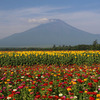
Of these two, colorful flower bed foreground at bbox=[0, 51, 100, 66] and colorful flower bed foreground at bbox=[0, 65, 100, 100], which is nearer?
colorful flower bed foreground at bbox=[0, 65, 100, 100]

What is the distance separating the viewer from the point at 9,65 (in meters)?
13.1

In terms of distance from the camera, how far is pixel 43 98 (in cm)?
393

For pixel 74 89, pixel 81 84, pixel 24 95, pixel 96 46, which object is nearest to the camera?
pixel 24 95

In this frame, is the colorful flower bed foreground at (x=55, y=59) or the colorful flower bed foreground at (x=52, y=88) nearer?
the colorful flower bed foreground at (x=52, y=88)

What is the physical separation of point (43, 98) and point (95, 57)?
9162mm

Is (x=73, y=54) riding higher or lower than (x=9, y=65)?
higher

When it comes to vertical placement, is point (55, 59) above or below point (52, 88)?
above

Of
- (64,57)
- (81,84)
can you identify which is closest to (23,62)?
(64,57)

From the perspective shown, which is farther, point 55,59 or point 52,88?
point 55,59

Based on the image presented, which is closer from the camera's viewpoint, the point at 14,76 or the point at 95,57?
the point at 14,76

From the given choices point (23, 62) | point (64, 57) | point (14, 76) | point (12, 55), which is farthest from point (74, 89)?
point (12, 55)

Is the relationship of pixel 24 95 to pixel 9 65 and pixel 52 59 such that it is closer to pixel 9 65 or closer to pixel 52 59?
pixel 52 59

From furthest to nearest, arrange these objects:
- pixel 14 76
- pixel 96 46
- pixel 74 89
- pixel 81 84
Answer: pixel 96 46 < pixel 14 76 < pixel 81 84 < pixel 74 89

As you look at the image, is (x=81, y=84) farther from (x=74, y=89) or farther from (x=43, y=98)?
(x=43, y=98)
